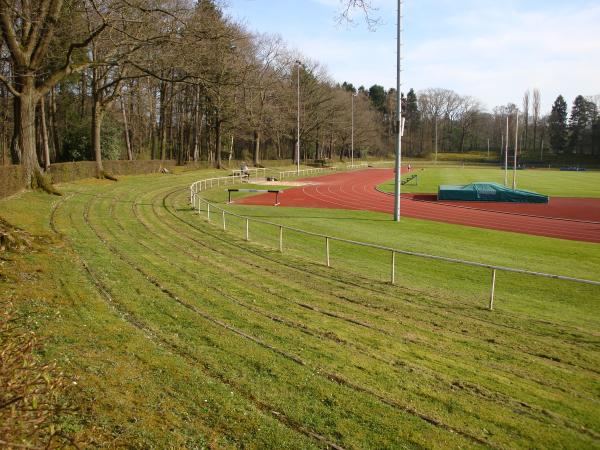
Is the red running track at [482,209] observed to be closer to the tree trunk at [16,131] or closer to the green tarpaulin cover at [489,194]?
the green tarpaulin cover at [489,194]

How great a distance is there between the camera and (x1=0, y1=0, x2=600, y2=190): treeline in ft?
61.7

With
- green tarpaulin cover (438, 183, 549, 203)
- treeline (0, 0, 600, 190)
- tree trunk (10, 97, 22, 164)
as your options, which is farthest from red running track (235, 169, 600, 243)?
tree trunk (10, 97, 22, 164)

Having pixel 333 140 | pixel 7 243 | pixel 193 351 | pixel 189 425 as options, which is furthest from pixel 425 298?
pixel 333 140

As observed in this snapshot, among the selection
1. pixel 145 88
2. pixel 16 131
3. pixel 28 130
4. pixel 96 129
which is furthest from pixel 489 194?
pixel 145 88

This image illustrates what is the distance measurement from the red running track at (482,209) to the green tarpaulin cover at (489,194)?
3.42 feet

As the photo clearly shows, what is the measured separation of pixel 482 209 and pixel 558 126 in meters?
113

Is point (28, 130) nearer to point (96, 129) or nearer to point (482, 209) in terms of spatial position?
point (96, 129)

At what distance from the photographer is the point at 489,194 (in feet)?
127

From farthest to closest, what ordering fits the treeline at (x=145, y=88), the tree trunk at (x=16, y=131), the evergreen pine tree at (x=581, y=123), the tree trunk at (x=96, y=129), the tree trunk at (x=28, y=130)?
1. the evergreen pine tree at (x=581, y=123)
2. the tree trunk at (x=96, y=129)
3. the tree trunk at (x=16, y=131)
4. the tree trunk at (x=28, y=130)
5. the treeline at (x=145, y=88)

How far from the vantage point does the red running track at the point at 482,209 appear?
26830 mm

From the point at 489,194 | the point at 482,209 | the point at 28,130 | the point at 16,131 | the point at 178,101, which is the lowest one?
the point at 482,209

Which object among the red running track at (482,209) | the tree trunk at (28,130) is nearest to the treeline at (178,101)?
the tree trunk at (28,130)

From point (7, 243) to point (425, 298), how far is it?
1023 cm

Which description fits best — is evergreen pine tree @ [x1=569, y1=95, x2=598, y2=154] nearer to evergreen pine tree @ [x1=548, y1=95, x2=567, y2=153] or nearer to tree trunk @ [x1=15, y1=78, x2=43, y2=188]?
evergreen pine tree @ [x1=548, y1=95, x2=567, y2=153]
